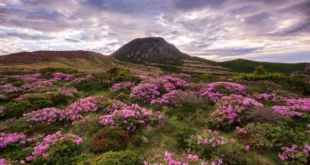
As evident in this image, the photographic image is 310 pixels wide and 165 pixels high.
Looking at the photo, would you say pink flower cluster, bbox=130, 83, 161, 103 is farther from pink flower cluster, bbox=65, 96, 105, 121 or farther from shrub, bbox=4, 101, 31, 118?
shrub, bbox=4, 101, 31, 118

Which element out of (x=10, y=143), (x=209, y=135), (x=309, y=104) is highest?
(x=309, y=104)

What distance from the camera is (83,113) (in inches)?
477

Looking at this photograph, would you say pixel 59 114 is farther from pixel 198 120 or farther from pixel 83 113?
pixel 198 120

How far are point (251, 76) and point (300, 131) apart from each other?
14753 millimetres

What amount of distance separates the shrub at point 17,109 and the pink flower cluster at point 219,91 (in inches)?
509

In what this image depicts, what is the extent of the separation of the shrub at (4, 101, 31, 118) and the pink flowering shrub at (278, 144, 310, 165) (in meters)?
15.1

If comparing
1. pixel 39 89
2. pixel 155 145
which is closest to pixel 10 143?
pixel 155 145

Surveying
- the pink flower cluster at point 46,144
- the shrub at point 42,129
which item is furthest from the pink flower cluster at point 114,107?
the pink flower cluster at point 46,144

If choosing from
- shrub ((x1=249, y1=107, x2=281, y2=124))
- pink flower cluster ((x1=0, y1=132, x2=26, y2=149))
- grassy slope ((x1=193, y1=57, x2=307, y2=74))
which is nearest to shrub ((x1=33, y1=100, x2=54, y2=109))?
pink flower cluster ((x1=0, y1=132, x2=26, y2=149))

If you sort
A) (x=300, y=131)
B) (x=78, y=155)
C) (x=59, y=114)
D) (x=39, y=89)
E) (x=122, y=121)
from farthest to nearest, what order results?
(x=39, y=89)
(x=59, y=114)
(x=122, y=121)
(x=300, y=131)
(x=78, y=155)

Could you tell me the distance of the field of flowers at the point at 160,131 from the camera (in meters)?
7.27

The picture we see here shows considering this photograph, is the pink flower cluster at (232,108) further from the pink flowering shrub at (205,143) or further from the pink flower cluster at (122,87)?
the pink flower cluster at (122,87)

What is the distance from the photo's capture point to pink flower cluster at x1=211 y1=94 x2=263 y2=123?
10.4 meters

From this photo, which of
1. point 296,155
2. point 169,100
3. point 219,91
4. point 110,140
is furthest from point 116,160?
point 219,91
